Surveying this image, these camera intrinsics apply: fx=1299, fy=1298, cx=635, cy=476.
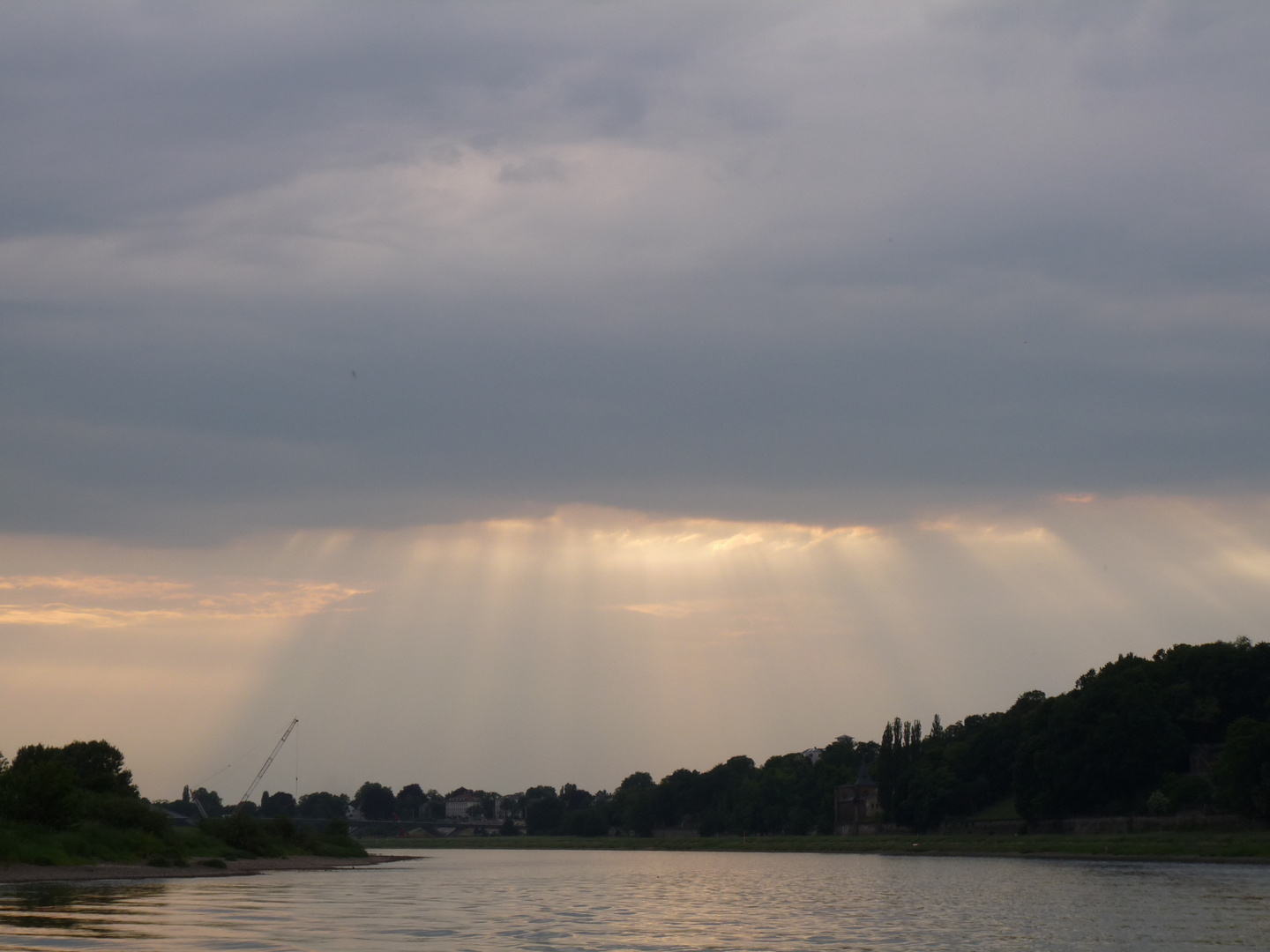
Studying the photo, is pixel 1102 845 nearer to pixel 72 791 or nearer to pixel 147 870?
pixel 147 870

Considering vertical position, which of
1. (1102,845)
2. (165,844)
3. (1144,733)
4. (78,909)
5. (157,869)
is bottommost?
(157,869)

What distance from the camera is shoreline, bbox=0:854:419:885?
68938 mm

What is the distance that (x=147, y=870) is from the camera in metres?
86.2

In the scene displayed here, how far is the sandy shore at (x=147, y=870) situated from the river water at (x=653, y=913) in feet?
11.3

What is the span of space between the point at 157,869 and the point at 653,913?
152 feet

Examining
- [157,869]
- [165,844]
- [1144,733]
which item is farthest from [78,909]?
[1144,733]

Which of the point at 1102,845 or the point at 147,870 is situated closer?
the point at 147,870

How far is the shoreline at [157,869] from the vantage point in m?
68.9

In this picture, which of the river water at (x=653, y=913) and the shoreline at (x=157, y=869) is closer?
the river water at (x=653, y=913)

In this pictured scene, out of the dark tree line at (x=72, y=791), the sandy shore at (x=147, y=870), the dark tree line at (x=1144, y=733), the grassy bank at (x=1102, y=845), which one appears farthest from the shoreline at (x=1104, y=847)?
the dark tree line at (x=72, y=791)

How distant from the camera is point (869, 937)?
44250mm

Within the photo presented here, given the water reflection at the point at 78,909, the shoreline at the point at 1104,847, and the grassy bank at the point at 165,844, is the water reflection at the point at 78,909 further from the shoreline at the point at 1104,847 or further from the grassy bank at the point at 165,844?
the shoreline at the point at 1104,847

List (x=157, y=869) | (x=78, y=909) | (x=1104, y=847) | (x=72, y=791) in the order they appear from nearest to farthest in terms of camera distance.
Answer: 1. (x=78, y=909)
2. (x=72, y=791)
3. (x=157, y=869)
4. (x=1104, y=847)

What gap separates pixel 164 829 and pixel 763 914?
64.0m
